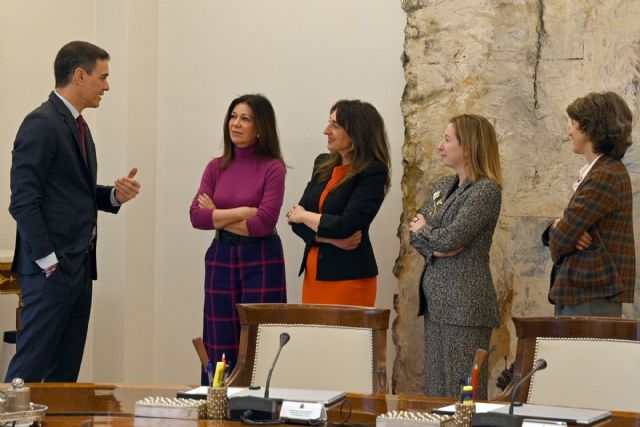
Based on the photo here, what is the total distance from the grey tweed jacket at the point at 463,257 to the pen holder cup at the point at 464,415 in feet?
6.12

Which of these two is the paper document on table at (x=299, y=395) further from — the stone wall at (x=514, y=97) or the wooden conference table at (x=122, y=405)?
the stone wall at (x=514, y=97)

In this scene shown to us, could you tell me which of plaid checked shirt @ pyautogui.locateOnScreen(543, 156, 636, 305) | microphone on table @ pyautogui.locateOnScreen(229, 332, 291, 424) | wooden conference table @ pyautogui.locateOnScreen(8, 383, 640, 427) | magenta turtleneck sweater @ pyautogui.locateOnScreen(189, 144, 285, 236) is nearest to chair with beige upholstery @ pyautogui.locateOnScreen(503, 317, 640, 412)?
wooden conference table @ pyautogui.locateOnScreen(8, 383, 640, 427)

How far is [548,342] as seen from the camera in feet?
9.63

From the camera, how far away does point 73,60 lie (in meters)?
4.30

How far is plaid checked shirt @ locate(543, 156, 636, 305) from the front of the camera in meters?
3.83

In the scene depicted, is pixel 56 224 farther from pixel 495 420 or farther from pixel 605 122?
pixel 495 420

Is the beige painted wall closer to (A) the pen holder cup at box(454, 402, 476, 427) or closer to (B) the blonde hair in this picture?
(B) the blonde hair

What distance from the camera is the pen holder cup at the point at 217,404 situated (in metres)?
2.45

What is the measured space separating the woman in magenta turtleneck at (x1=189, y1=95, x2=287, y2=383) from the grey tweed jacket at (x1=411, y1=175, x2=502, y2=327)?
80 centimetres

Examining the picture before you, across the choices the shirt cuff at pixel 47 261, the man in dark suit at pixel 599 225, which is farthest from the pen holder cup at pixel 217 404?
the man in dark suit at pixel 599 225

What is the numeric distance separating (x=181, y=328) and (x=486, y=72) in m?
2.32

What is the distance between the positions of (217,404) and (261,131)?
2498 mm

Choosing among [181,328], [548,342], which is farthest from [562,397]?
[181,328]

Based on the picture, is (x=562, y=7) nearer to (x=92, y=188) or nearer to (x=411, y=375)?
(x=411, y=375)
